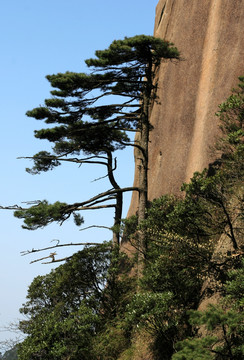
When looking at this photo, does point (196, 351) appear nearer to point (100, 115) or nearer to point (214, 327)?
point (214, 327)

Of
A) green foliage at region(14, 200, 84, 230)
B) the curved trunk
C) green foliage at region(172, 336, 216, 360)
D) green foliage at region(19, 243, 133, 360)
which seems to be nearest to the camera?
green foliage at region(172, 336, 216, 360)

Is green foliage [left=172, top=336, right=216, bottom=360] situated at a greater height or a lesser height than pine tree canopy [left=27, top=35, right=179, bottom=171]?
lesser

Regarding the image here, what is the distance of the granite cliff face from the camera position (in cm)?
2098

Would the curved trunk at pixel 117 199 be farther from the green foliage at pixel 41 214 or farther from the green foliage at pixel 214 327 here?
the green foliage at pixel 214 327

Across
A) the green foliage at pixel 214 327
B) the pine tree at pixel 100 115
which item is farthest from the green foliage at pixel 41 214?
the green foliage at pixel 214 327

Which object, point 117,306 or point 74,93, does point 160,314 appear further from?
point 74,93

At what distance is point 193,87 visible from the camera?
2309 cm

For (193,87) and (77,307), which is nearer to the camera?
(77,307)

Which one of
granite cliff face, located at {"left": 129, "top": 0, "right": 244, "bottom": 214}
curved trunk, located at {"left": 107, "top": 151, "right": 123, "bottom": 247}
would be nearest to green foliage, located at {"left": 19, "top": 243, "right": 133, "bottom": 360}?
curved trunk, located at {"left": 107, "top": 151, "right": 123, "bottom": 247}

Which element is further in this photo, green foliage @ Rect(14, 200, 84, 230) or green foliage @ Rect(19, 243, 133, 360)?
green foliage @ Rect(14, 200, 84, 230)

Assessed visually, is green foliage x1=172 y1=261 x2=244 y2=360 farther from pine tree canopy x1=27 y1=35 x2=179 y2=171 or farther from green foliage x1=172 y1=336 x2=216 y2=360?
pine tree canopy x1=27 y1=35 x2=179 y2=171

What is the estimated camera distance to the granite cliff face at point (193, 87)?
2098 cm

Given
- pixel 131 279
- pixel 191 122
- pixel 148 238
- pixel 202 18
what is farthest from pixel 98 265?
pixel 202 18

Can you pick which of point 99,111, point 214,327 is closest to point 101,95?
point 99,111
